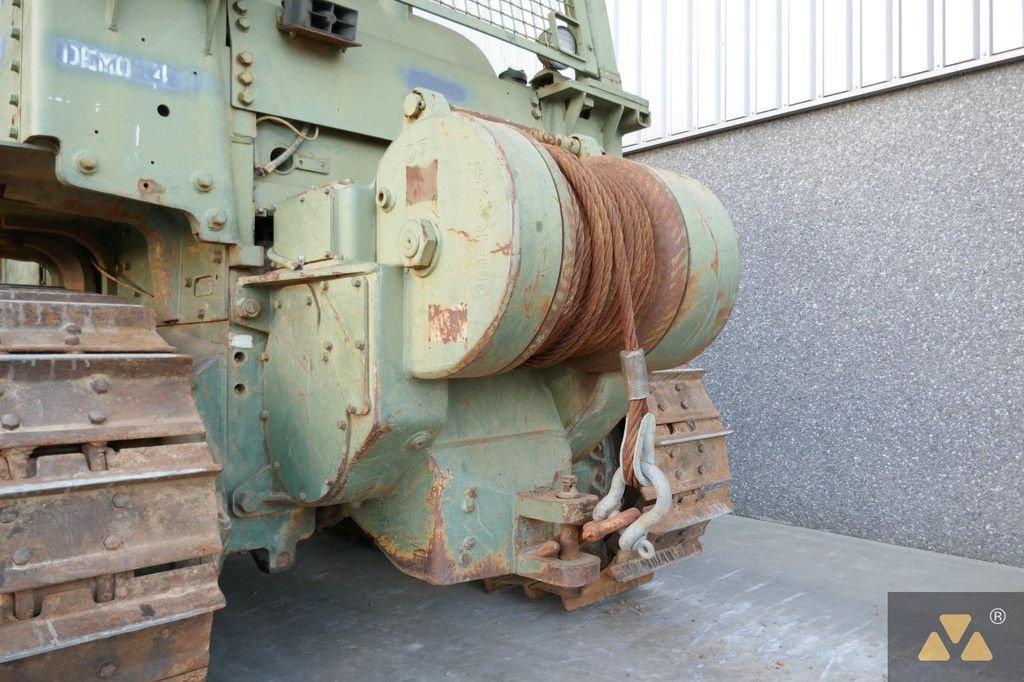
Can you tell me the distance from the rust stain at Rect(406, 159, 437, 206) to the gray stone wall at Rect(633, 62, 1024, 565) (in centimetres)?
330

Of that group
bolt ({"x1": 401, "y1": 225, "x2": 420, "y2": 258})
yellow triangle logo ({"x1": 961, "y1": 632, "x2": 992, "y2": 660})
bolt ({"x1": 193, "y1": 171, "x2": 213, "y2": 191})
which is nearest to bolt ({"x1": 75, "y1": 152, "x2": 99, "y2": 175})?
bolt ({"x1": 193, "y1": 171, "x2": 213, "y2": 191})

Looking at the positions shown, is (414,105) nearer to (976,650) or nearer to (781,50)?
(976,650)

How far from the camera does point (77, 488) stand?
1901 millimetres

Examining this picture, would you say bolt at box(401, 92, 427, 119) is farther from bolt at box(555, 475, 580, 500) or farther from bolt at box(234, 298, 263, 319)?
bolt at box(555, 475, 580, 500)

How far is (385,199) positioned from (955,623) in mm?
2814

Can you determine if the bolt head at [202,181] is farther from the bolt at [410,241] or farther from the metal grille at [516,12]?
the metal grille at [516,12]

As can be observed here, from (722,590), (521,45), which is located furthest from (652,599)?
(521,45)

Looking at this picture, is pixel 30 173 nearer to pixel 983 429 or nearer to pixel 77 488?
pixel 77 488

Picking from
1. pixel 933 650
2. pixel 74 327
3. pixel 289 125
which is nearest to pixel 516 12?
pixel 289 125

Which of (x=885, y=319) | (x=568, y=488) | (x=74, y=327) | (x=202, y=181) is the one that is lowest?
(x=568, y=488)

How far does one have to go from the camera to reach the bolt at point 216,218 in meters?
2.62

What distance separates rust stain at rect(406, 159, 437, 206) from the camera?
2336 millimetres

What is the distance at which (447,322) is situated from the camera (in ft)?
7.47

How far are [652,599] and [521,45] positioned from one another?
2406mm
